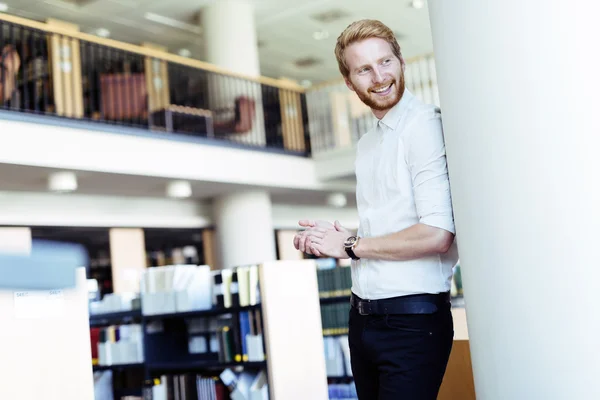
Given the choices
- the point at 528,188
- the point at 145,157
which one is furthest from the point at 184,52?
the point at 528,188

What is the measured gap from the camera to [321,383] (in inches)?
197

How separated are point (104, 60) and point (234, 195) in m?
3.39

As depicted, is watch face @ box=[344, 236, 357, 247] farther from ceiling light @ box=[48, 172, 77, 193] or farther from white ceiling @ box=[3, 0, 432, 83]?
white ceiling @ box=[3, 0, 432, 83]

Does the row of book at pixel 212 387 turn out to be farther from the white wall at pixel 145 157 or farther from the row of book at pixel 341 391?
the white wall at pixel 145 157

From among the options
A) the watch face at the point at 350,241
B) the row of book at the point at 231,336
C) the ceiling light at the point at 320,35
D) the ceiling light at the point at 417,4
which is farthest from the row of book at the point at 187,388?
the ceiling light at the point at 320,35

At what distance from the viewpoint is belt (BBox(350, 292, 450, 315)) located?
1.51 m

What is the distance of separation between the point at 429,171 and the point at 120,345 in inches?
195

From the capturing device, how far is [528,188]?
1.32 m

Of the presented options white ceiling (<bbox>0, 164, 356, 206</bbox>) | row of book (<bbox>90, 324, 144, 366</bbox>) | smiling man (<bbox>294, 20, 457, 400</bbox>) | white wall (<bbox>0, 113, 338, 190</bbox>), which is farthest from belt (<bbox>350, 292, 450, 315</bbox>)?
white ceiling (<bbox>0, 164, 356, 206</bbox>)

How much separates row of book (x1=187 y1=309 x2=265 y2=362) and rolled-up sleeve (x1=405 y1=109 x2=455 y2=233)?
3.60 metres

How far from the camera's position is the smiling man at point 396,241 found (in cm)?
151

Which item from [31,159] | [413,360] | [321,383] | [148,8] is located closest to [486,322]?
[413,360]

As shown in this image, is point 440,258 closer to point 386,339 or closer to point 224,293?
point 386,339

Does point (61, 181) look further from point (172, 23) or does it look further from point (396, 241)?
point (396, 241)
